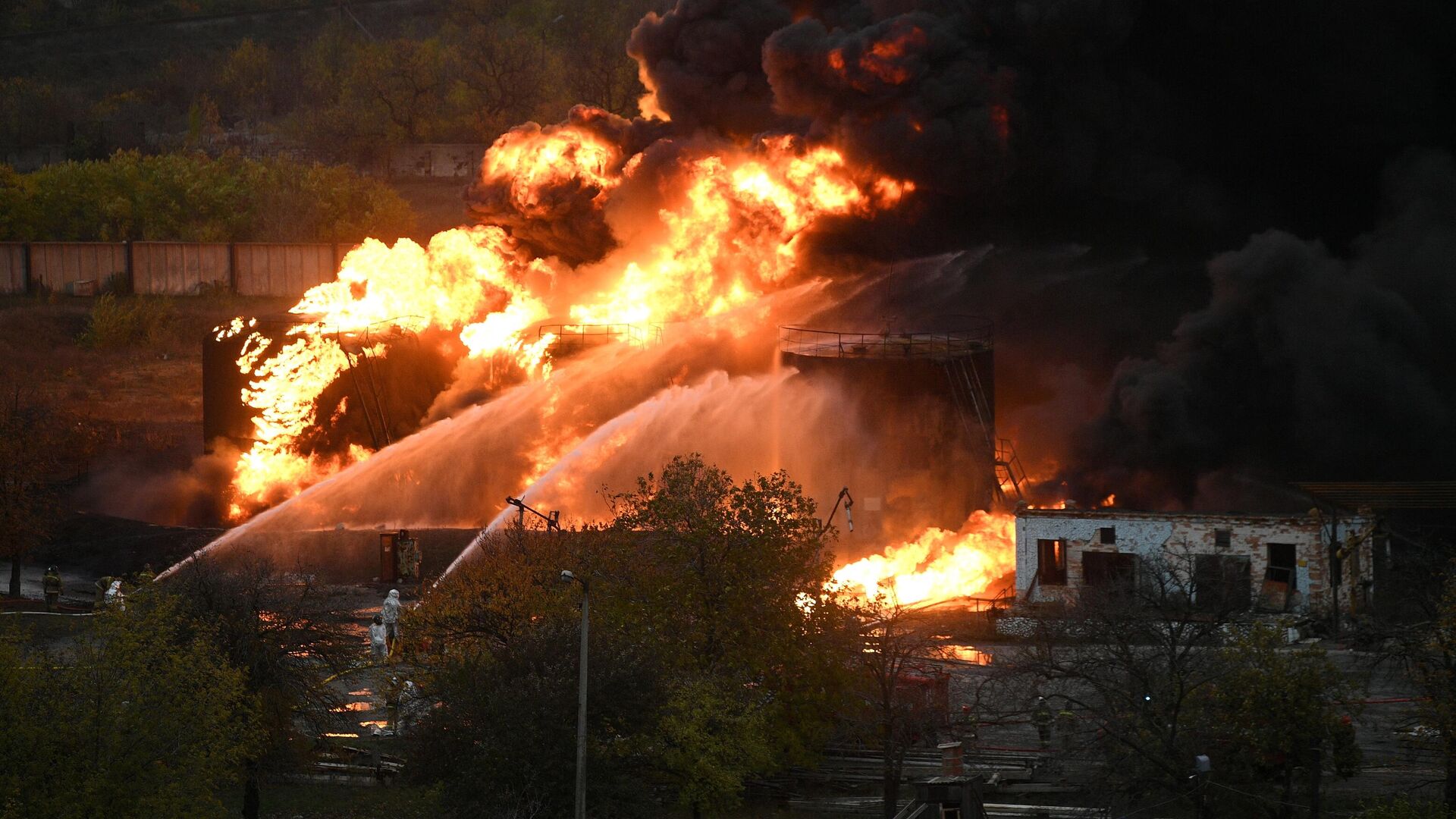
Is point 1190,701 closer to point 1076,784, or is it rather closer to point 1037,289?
point 1076,784

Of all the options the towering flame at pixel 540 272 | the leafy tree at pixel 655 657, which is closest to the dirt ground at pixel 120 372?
the towering flame at pixel 540 272

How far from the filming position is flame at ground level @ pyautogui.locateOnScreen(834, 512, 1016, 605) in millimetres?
41938

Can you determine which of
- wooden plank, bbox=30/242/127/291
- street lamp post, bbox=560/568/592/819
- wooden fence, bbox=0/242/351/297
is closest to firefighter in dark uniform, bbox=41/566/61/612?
street lamp post, bbox=560/568/592/819

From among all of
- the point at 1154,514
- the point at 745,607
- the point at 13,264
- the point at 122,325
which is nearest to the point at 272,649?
the point at 745,607

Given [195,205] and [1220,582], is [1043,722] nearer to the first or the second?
[1220,582]

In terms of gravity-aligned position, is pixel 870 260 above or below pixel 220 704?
above

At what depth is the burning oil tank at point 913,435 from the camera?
151ft

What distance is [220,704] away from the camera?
2488 centimetres

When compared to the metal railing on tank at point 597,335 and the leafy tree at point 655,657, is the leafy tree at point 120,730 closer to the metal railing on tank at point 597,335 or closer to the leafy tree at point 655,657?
the leafy tree at point 655,657

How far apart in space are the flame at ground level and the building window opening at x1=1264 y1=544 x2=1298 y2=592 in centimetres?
612

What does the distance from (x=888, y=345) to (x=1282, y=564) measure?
12690mm

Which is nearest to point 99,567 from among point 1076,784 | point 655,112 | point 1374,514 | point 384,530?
point 384,530

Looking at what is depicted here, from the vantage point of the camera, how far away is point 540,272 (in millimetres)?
59656

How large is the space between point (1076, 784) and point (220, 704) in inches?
531
